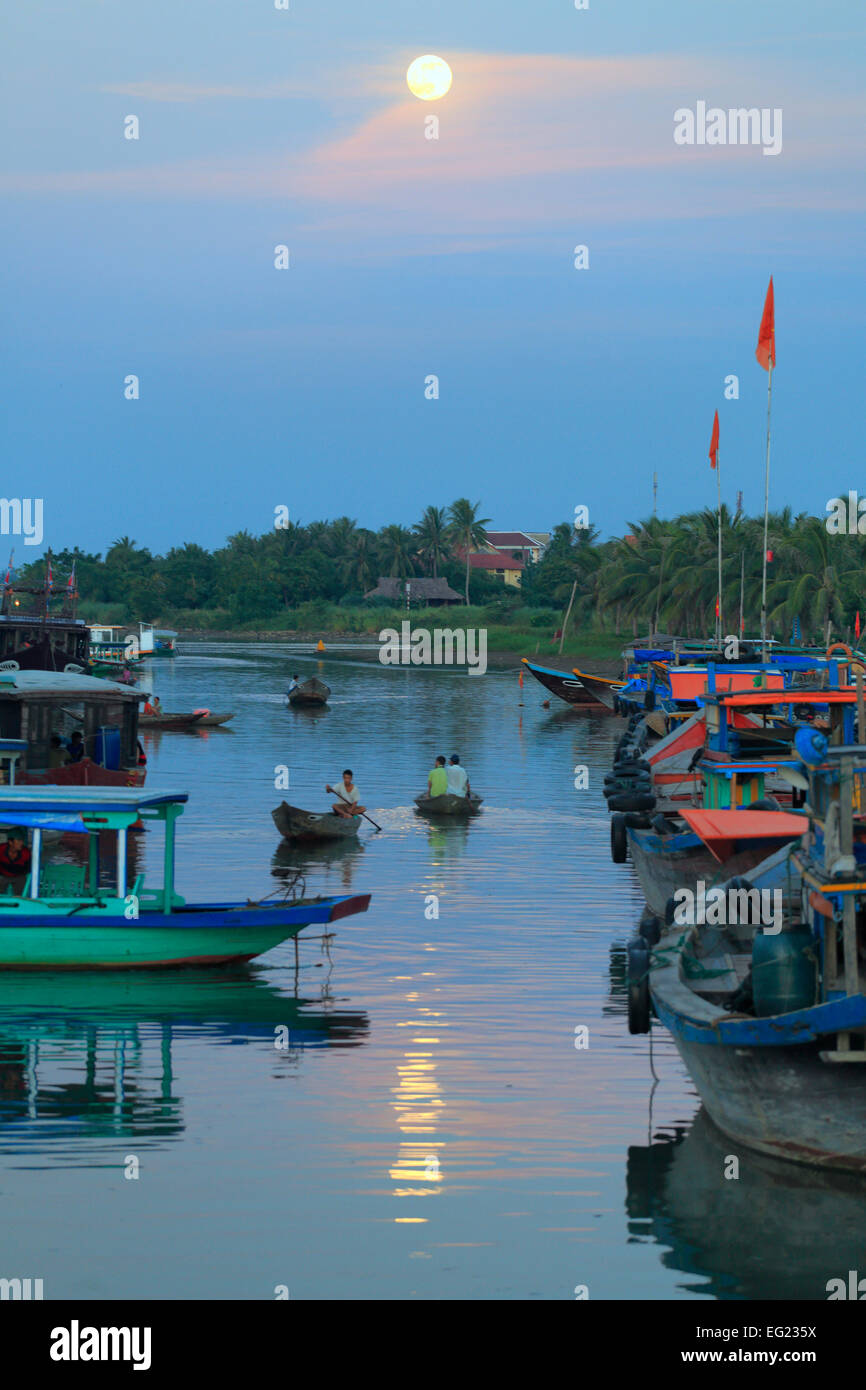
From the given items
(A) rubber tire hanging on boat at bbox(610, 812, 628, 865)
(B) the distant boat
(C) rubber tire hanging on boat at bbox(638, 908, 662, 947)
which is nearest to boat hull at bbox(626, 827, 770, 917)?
(A) rubber tire hanging on boat at bbox(610, 812, 628, 865)

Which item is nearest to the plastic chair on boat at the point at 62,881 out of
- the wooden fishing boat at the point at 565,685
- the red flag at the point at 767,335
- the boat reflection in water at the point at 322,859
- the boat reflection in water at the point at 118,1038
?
the boat reflection in water at the point at 118,1038

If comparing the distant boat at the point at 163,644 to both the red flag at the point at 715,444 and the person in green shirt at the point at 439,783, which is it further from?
the person in green shirt at the point at 439,783

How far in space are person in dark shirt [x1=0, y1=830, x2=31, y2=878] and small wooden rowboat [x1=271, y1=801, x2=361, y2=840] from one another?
9.13 metres

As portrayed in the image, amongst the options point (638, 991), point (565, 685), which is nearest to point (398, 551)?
point (565, 685)

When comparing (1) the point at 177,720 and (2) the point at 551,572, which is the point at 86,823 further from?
(2) the point at 551,572

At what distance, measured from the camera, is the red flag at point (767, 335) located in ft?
118

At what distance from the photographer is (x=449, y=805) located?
108ft

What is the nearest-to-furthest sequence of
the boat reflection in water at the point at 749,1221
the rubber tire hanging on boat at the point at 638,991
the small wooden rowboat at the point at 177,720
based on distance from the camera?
the boat reflection in water at the point at 749,1221 < the rubber tire hanging on boat at the point at 638,991 < the small wooden rowboat at the point at 177,720

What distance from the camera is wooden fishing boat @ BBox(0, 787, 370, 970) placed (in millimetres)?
17953

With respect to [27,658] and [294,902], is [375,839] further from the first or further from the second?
[27,658]

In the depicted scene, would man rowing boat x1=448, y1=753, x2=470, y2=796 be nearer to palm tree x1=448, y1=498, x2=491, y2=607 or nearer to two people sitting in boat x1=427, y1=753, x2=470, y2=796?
two people sitting in boat x1=427, y1=753, x2=470, y2=796

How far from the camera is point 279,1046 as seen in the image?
53.4 ft

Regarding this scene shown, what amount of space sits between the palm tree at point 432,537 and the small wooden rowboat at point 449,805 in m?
117

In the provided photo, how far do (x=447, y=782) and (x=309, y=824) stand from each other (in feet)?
15.6
